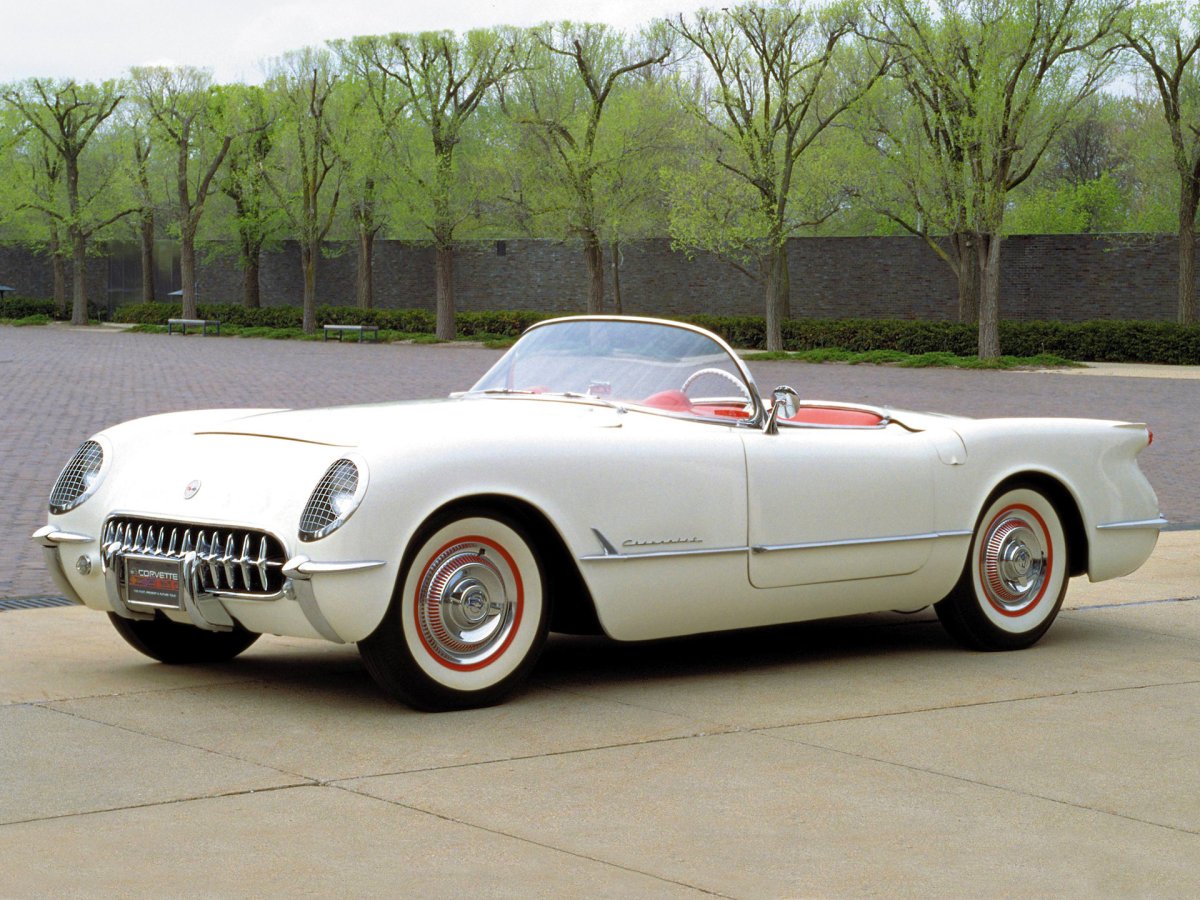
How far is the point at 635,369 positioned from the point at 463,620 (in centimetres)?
148

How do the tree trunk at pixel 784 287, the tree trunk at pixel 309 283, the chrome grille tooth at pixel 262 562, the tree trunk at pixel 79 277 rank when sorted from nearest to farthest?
the chrome grille tooth at pixel 262 562 → the tree trunk at pixel 784 287 → the tree trunk at pixel 309 283 → the tree trunk at pixel 79 277

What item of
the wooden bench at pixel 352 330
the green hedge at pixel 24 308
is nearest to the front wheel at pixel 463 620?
the wooden bench at pixel 352 330

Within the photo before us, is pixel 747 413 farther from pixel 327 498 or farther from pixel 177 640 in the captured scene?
pixel 177 640

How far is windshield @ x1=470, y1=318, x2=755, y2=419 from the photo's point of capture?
652 centimetres

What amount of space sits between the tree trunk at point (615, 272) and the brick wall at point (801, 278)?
1.91 feet

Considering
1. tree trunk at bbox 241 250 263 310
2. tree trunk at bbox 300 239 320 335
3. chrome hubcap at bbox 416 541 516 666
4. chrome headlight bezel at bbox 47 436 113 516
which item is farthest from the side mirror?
tree trunk at bbox 241 250 263 310

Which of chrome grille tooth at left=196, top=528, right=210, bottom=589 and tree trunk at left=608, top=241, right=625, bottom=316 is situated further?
tree trunk at left=608, top=241, right=625, bottom=316

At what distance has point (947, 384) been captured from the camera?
28.6 metres

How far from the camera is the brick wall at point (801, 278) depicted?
4003 cm

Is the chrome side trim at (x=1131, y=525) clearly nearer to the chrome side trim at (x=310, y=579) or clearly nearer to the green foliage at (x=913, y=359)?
the chrome side trim at (x=310, y=579)

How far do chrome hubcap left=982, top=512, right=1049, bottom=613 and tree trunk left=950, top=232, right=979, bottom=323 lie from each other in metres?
31.5

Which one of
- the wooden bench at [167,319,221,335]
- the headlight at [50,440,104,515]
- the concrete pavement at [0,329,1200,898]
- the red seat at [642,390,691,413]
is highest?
the wooden bench at [167,319,221,335]

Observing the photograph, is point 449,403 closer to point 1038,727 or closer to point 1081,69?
point 1038,727

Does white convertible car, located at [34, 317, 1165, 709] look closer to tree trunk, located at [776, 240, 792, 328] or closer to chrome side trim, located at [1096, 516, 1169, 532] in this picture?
chrome side trim, located at [1096, 516, 1169, 532]
